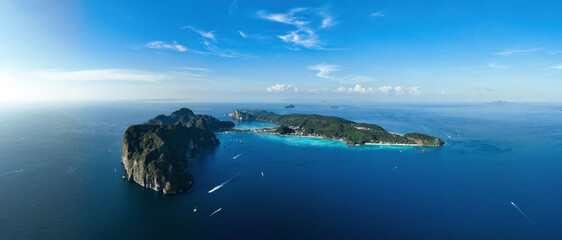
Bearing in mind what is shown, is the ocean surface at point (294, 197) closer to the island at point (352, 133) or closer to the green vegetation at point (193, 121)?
the island at point (352, 133)

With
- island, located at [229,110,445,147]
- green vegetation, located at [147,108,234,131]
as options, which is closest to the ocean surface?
island, located at [229,110,445,147]

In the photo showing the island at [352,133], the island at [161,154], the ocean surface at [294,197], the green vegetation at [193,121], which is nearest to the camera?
the ocean surface at [294,197]

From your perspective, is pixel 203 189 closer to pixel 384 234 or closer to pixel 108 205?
pixel 108 205

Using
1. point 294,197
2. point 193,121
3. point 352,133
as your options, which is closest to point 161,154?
point 294,197

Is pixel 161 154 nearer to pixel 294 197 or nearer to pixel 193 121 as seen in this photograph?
pixel 294 197

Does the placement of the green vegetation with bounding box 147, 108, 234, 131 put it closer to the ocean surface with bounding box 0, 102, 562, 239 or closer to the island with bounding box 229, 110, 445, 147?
the island with bounding box 229, 110, 445, 147

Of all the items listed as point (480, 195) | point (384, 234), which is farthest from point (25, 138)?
point (480, 195)

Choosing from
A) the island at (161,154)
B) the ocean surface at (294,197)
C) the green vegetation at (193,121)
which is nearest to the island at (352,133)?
the ocean surface at (294,197)

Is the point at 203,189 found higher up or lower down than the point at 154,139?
lower down
